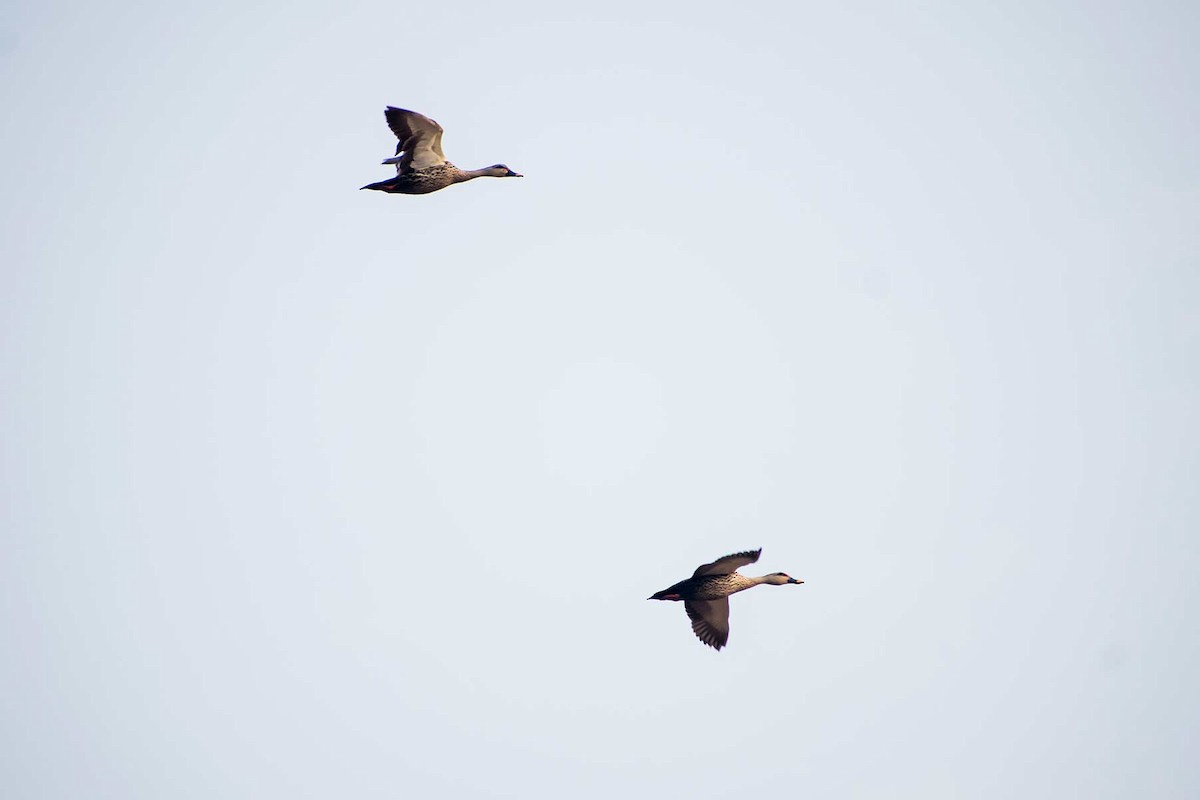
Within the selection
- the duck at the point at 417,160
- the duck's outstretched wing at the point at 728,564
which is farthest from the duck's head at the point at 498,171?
the duck's outstretched wing at the point at 728,564

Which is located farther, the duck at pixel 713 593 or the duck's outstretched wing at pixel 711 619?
the duck's outstretched wing at pixel 711 619

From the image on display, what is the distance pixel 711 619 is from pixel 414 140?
46.1 feet

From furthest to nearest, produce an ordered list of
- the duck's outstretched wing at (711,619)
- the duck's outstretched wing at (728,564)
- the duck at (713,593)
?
the duck's outstretched wing at (711,619)
the duck at (713,593)
the duck's outstretched wing at (728,564)

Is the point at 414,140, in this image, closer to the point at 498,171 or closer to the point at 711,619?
the point at 498,171

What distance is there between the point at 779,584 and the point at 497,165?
41.7ft

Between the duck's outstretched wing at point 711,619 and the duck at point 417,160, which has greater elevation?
the duck at point 417,160

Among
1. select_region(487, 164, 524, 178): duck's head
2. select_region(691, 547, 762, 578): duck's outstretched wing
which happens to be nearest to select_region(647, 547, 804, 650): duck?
select_region(691, 547, 762, 578): duck's outstretched wing

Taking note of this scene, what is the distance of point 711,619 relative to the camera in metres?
39.1

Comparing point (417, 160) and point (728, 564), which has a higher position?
point (417, 160)

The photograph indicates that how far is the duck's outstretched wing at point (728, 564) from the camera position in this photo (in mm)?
36062

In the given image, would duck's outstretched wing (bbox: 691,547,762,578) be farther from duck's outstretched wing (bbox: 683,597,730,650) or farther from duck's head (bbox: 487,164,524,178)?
duck's head (bbox: 487,164,524,178)

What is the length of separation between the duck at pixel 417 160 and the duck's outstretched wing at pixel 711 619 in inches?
463

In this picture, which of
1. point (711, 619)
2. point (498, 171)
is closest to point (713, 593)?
point (711, 619)

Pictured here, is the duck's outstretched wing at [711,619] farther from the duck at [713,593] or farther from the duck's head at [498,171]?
the duck's head at [498,171]
